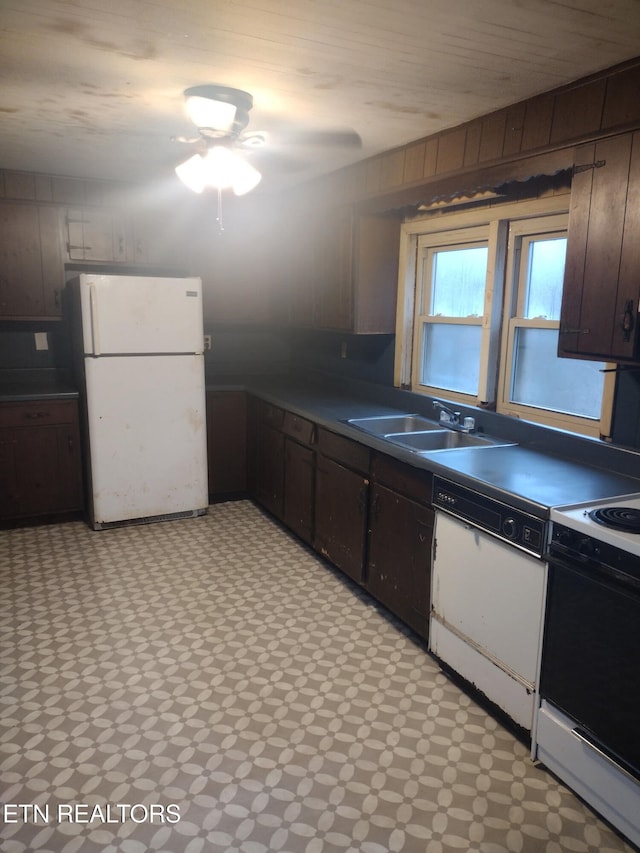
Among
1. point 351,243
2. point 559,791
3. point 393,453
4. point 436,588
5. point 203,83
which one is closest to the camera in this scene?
point 559,791

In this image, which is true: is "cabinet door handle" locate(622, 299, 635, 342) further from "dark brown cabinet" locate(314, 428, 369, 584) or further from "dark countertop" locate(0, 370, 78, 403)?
"dark countertop" locate(0, 370, 78, 403)

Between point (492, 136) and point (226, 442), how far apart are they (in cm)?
270

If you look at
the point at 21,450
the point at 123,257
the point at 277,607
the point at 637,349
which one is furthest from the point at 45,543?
the point at 637,349

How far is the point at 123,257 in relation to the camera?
177 inches

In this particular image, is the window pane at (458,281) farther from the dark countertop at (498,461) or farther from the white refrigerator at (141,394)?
the white refrigerator at (141,394)

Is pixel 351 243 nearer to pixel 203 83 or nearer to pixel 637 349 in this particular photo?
pixel 203 83

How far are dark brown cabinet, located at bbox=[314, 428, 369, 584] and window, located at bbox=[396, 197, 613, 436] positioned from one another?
71 centimetres

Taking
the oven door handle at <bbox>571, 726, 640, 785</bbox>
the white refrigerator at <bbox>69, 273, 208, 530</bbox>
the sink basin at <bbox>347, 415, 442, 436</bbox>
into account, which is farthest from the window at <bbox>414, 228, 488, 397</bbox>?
the oven door handle at <bbox>571, 726, 640, 785</bbox>

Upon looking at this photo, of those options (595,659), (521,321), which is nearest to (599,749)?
(595,659)

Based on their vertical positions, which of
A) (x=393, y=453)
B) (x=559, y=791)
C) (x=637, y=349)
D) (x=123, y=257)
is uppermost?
(x=123, y=257)

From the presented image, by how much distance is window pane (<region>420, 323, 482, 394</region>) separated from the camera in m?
3.36

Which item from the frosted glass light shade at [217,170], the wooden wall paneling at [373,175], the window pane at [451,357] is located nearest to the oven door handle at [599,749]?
the window pane at [451,357]

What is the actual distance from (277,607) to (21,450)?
2042 millimetres

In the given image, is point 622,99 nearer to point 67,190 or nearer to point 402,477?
point 402,477
